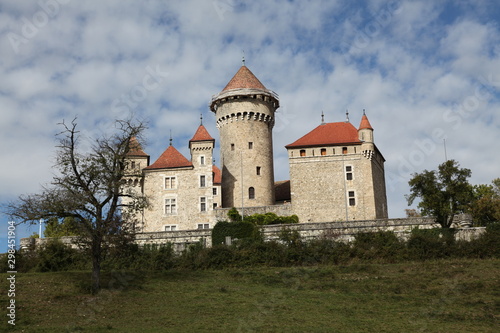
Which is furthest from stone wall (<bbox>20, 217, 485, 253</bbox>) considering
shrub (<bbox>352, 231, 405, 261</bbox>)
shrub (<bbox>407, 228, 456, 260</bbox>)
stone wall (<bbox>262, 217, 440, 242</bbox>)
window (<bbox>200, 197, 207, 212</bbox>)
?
window (<bbox>200, 197, 207, 212</bbox>)

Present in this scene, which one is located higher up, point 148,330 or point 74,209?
point 74,209

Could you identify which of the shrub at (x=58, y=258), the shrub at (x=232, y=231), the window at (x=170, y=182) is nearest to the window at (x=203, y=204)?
the window at (x=170, y=182)

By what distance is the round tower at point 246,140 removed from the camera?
5016 cm

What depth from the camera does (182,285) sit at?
28.7 meters

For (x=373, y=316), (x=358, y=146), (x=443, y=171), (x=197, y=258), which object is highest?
(x=358, y=146)

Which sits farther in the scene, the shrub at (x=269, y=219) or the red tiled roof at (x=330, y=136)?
the red tiled roof at (x=330, y=136)

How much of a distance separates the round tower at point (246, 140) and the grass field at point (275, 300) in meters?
17.5

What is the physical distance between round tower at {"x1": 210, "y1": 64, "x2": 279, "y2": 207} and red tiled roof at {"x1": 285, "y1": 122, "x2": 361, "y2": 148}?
11.5ft

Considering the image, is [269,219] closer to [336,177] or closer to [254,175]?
[254,175]

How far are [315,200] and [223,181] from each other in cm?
882

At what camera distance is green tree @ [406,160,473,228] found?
39.3 meters

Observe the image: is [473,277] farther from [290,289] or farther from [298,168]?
[298,168]

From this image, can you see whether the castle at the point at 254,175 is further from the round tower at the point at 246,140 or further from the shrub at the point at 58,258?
the shrub at the point at 58,258

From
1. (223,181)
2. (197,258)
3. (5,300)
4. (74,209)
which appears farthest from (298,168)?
(5,300)
